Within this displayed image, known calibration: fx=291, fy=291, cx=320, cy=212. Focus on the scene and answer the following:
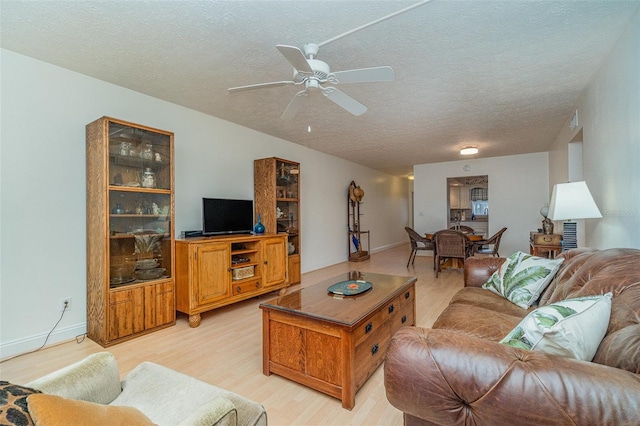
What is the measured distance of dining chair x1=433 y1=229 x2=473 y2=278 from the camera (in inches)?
202

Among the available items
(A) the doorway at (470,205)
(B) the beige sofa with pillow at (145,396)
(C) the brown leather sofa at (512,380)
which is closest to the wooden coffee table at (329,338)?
(C) the brown leather sofa at (512,380)

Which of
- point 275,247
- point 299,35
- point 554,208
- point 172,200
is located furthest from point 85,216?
point 554,208

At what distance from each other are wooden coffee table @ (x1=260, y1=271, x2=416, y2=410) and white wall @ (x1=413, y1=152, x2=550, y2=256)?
5986 mm

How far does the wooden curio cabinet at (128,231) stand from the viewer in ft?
8.69

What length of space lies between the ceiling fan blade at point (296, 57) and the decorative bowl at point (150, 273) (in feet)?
8.17

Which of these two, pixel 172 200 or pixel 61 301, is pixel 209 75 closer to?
pixel 172 200

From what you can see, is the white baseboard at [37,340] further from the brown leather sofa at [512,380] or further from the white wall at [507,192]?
the white wall at [507,192]

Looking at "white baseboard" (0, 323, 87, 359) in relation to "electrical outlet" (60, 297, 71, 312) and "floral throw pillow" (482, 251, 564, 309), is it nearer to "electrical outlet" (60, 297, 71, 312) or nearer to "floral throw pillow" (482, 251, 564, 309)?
"electrical outlet" (60, 297, 71, 312)

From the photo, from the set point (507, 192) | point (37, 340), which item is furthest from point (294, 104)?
point (507, 192)

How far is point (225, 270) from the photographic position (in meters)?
3.38

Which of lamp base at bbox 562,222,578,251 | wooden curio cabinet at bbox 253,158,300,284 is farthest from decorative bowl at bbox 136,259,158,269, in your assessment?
lamp base at bbox 562,222,578,251

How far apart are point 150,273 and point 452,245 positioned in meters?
Result: 4.67

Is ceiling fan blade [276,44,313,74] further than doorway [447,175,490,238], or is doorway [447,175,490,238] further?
doorway [447,175,490,238]

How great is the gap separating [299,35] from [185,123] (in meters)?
2.15
